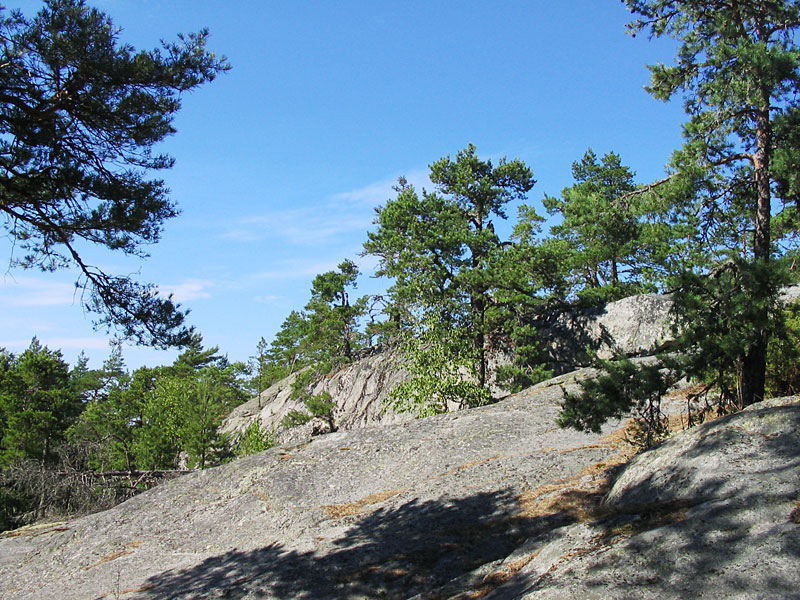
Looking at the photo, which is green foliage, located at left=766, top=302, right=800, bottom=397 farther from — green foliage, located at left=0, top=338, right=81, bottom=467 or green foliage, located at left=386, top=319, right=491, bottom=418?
green foliage, located at left=0, top=338, right=81, bottom=467

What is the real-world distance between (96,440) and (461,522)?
17343 millimetres

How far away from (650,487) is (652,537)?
1.53m

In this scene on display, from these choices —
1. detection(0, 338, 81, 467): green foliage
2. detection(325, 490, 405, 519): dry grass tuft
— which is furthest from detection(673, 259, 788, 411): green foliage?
detection(0, 338, 81, 467): green foliage

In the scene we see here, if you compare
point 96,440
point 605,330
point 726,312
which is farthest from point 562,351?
point 96,440

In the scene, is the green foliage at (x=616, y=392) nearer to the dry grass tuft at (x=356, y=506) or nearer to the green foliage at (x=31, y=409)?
the dry grass tuft at (x=356, y=506)

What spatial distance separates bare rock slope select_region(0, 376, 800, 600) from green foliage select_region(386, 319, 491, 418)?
134 inches

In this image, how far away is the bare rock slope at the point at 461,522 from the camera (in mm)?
3936

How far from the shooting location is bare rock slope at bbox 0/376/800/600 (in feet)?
12.9

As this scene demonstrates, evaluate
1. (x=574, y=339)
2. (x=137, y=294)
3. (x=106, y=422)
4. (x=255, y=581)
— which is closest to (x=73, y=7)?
(x=137, y=294)

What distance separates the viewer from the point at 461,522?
7984 millimetres

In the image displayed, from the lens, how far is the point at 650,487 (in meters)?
5.56

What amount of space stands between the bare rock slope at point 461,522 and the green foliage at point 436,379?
11.1ft

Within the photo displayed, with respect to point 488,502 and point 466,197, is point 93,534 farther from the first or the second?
point 466,197

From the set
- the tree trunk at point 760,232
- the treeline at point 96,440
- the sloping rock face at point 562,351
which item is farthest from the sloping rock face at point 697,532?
the treeline at point 96,440
